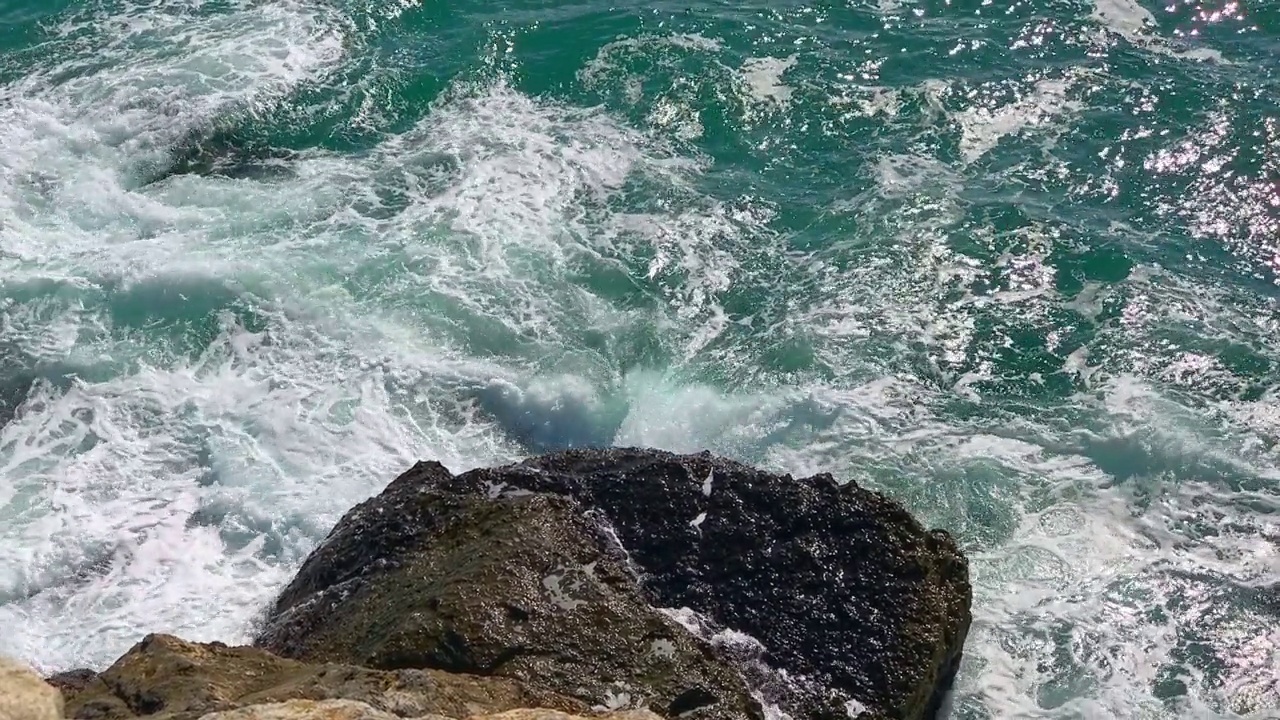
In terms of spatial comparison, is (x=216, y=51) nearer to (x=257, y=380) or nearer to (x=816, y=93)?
(x=257, y=380)

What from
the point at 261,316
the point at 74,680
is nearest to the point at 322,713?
the point at 74,680

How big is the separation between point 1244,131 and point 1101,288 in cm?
635

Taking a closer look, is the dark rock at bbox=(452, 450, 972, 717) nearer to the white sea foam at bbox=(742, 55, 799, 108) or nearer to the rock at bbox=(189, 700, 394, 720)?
the rock at bbox=(189, 700, 394, 720)

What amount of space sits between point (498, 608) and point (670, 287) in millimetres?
10795

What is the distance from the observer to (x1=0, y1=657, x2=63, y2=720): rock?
30.1 feet

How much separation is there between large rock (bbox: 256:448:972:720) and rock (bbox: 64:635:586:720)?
0.86m

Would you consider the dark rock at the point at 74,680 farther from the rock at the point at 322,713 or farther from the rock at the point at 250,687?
the rock at the point at 322,713

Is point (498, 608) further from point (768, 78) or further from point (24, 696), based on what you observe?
point (768, 78)

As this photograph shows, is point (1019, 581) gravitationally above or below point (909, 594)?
below

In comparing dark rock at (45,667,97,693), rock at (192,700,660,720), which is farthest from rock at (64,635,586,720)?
rock at (192,700,660,720)

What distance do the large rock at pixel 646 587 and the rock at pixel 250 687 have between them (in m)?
0.86

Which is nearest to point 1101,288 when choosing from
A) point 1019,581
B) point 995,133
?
point 995,133

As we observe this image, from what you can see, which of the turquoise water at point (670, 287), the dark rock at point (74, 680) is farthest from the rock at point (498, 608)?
the turquoise water at point (670, 287)

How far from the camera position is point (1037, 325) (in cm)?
2161
